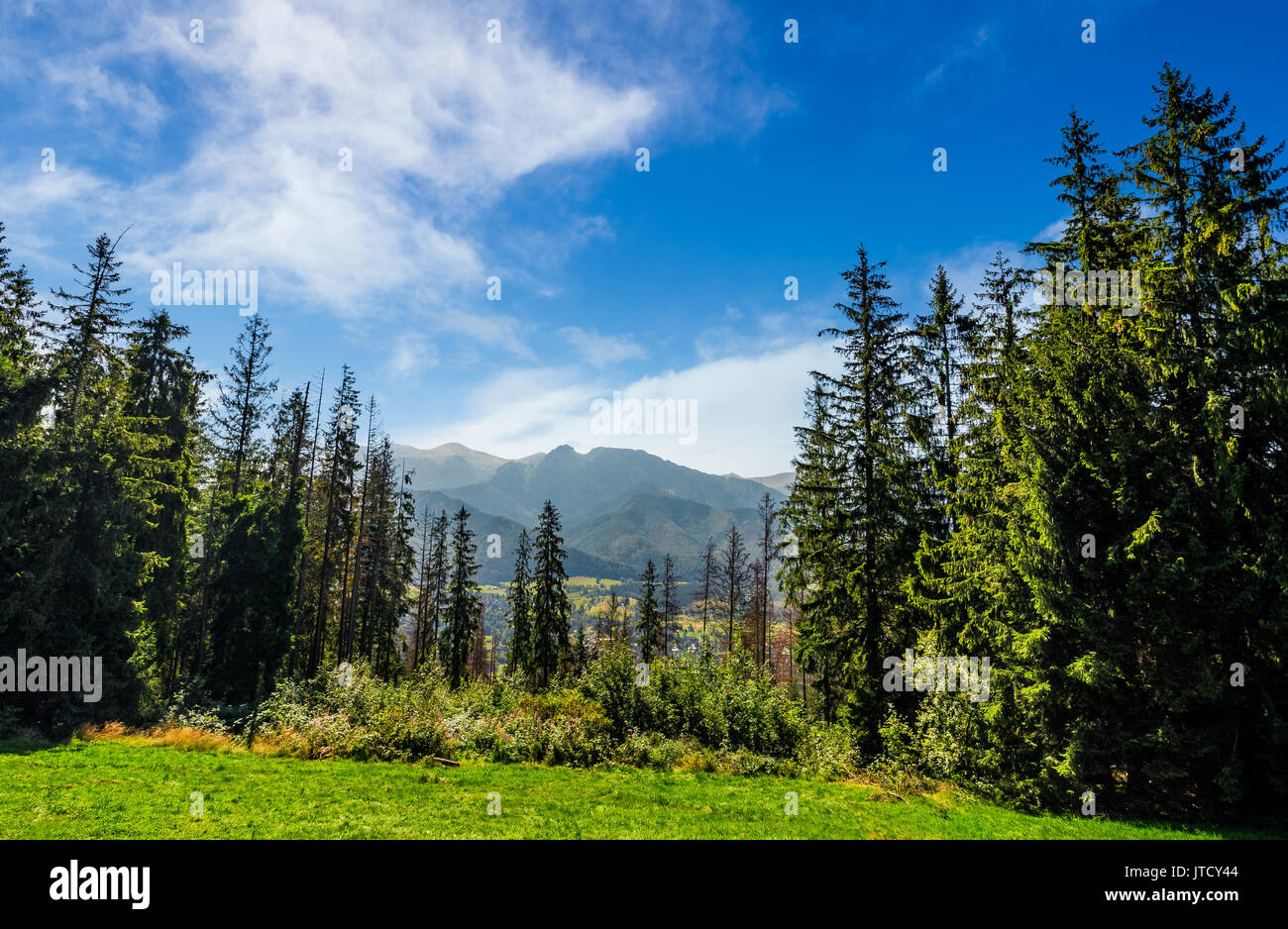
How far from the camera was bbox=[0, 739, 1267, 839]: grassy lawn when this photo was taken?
927 cm

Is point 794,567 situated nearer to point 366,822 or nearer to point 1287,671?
point 1287,671

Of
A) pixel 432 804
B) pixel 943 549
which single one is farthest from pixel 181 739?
pixel 943 549

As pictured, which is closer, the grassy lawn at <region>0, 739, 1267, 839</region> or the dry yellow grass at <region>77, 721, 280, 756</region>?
the grassy lawn at <region>0, 739, 1267, 839</region>

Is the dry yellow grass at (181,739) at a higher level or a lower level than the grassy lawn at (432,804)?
lower

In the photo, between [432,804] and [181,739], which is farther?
[181,739]

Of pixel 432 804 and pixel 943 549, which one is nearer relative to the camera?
pixel 432 804

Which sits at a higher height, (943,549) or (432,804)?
(943,549)

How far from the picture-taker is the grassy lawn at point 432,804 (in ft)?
30.4

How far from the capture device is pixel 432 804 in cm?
1148

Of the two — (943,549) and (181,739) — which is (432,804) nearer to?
(181,739)

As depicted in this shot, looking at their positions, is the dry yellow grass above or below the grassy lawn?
below

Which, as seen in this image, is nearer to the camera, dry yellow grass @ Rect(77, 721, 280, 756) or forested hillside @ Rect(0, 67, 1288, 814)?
forested hillside @ Rect(0, 67, 1288, 814)

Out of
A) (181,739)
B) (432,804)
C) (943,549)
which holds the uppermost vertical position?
(943,549)

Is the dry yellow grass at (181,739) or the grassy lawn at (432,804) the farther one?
the dry yellow grass at (181,739)
